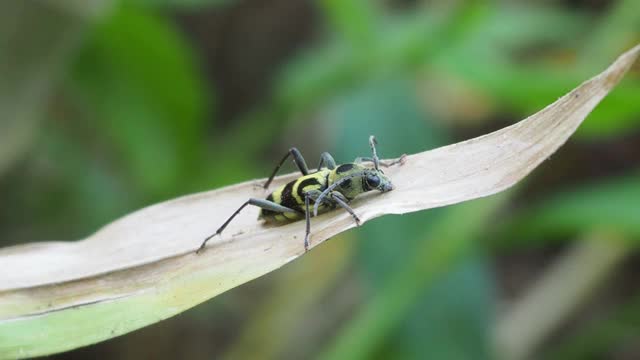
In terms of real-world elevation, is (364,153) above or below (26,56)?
below

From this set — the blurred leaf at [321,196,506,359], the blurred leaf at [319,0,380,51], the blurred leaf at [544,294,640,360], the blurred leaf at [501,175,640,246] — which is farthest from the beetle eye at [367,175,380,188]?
the blurred leaf at [544,294,640,360]

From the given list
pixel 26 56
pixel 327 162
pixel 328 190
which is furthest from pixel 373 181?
pixel 26 56

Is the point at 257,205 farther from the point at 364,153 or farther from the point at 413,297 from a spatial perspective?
the point at 364,153

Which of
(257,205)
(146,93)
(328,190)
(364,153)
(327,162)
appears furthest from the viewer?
(146,93)

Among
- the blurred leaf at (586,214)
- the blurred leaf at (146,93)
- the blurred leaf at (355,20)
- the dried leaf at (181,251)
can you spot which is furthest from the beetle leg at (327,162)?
the blurred leaf at (146,93)

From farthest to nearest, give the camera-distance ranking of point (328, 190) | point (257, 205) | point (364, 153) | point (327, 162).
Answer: point (364, 153), point (327, 162), point (328, 190), point (257, 205)

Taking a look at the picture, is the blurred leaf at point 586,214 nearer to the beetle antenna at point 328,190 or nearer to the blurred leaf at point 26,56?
the beetle antenna at point 328,190

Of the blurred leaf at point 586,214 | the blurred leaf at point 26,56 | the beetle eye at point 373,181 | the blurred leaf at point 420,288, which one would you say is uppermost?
the beetle eye at point 373,181

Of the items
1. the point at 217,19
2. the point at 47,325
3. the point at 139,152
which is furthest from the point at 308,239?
the point at 217,19
